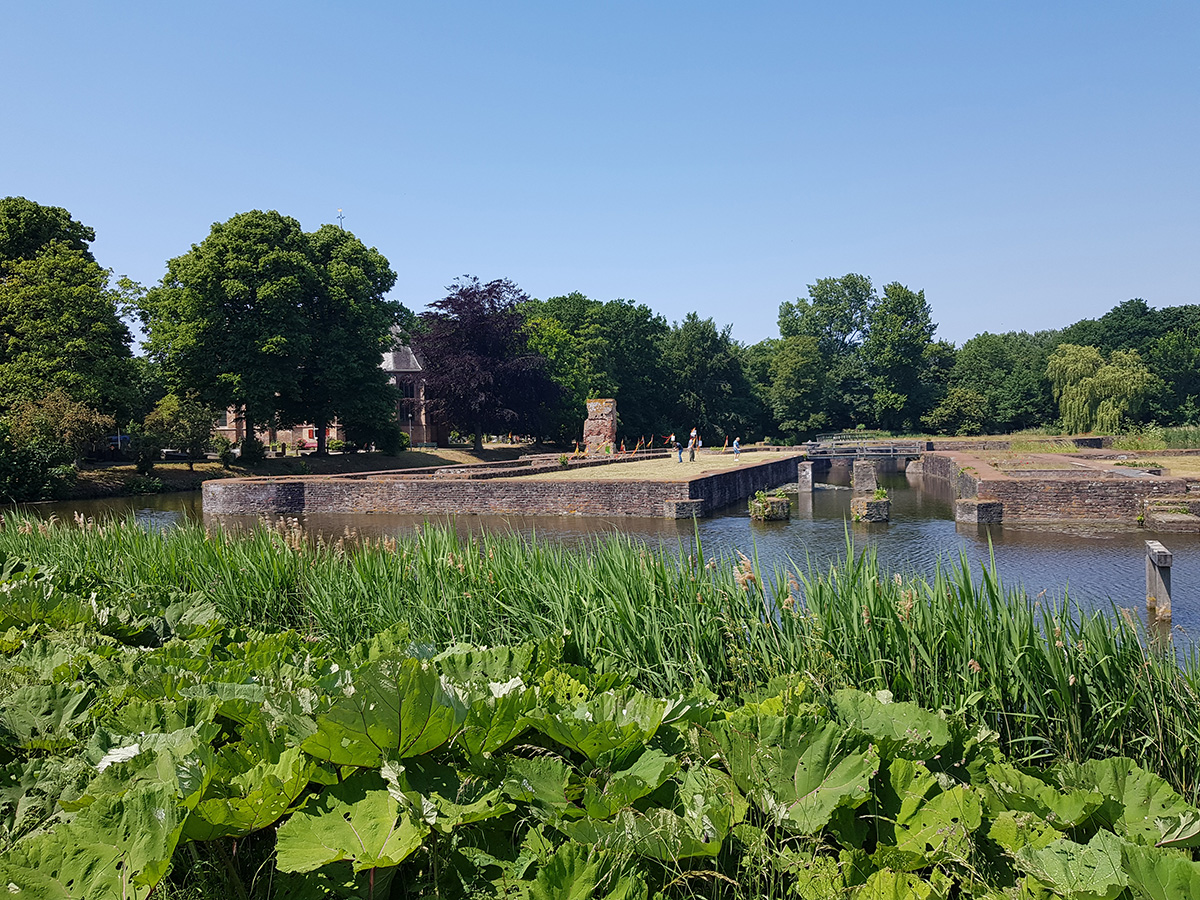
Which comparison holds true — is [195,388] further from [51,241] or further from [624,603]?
[624,603]

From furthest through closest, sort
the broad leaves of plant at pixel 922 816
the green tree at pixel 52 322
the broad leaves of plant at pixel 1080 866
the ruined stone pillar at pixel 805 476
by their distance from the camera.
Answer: the green tree at pixel 52 322 → the ruined stone pillar at pixel 805 476 → the broad leaves of plant at pixel 922 816 → the broad leaves of plant at pixel 1080 866

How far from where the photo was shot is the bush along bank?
1469 mm

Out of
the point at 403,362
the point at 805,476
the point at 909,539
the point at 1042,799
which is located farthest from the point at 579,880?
the point at 403,362

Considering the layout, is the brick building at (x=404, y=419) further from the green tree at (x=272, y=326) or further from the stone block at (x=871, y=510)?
the stone block at (x=871, y=510)

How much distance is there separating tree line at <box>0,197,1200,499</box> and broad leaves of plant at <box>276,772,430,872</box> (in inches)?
1112

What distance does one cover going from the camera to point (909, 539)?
14.5 metres

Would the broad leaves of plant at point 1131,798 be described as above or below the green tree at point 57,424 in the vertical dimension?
below

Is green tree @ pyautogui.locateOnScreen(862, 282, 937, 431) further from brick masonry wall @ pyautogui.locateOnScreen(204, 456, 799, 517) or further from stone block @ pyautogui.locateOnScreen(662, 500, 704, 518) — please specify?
stone block @ pyautogui.locateOnScreen(662, 500, 704, 518)

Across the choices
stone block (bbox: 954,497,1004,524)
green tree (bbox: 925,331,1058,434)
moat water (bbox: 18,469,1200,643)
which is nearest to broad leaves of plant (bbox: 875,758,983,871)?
moat water (bbox: 18,469,1200,643)

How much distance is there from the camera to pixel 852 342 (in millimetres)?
80312

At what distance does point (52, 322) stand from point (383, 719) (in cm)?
3422

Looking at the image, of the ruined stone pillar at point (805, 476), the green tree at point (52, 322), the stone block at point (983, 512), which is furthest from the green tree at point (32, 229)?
the stone block at point (983, 512)

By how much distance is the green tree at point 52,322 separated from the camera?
28500mm

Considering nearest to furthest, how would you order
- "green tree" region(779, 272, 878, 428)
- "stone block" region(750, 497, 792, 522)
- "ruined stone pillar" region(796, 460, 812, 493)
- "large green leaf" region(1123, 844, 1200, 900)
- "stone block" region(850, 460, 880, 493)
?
1. "large green leaf" region(1123, 844, 1200, 900)
2. "stone block" region(750, 497, 792, 522)
3. "stone block" region(850, 460, 880, 493)
4. "ruined stone pillar" region(796, 460, 812, 493)
5. "green tree" region(779, 272, 878, 428)
